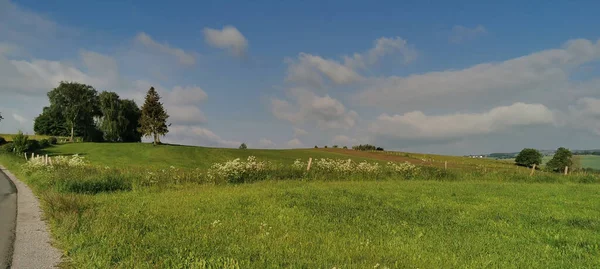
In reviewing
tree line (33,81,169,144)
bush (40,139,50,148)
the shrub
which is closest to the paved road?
the shrub

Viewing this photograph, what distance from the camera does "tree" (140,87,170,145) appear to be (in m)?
73.0

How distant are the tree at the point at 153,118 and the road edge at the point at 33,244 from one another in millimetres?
62190

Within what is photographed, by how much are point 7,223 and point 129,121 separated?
91559 mm

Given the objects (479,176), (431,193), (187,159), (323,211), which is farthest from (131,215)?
(187,159)

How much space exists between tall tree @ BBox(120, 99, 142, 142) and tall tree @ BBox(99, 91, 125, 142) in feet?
3.22

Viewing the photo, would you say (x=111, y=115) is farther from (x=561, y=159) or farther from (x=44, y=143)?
(x=561, y=159)

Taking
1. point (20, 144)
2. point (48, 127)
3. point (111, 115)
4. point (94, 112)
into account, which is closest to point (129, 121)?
point (111, 115)

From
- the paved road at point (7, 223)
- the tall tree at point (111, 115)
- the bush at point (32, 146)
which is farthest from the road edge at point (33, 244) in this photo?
the tall tree at point (111, 115)

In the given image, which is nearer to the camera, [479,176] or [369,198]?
[369,198]

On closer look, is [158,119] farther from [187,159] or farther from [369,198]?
[369,198]

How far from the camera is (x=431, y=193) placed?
1784 centimetres

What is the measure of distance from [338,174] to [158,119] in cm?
5711

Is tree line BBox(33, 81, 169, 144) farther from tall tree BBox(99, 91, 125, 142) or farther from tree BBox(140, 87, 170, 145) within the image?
tree BBox(140, 87, 170, 145)

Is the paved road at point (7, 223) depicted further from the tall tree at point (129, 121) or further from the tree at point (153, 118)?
the tall tree at point (129, 121)
